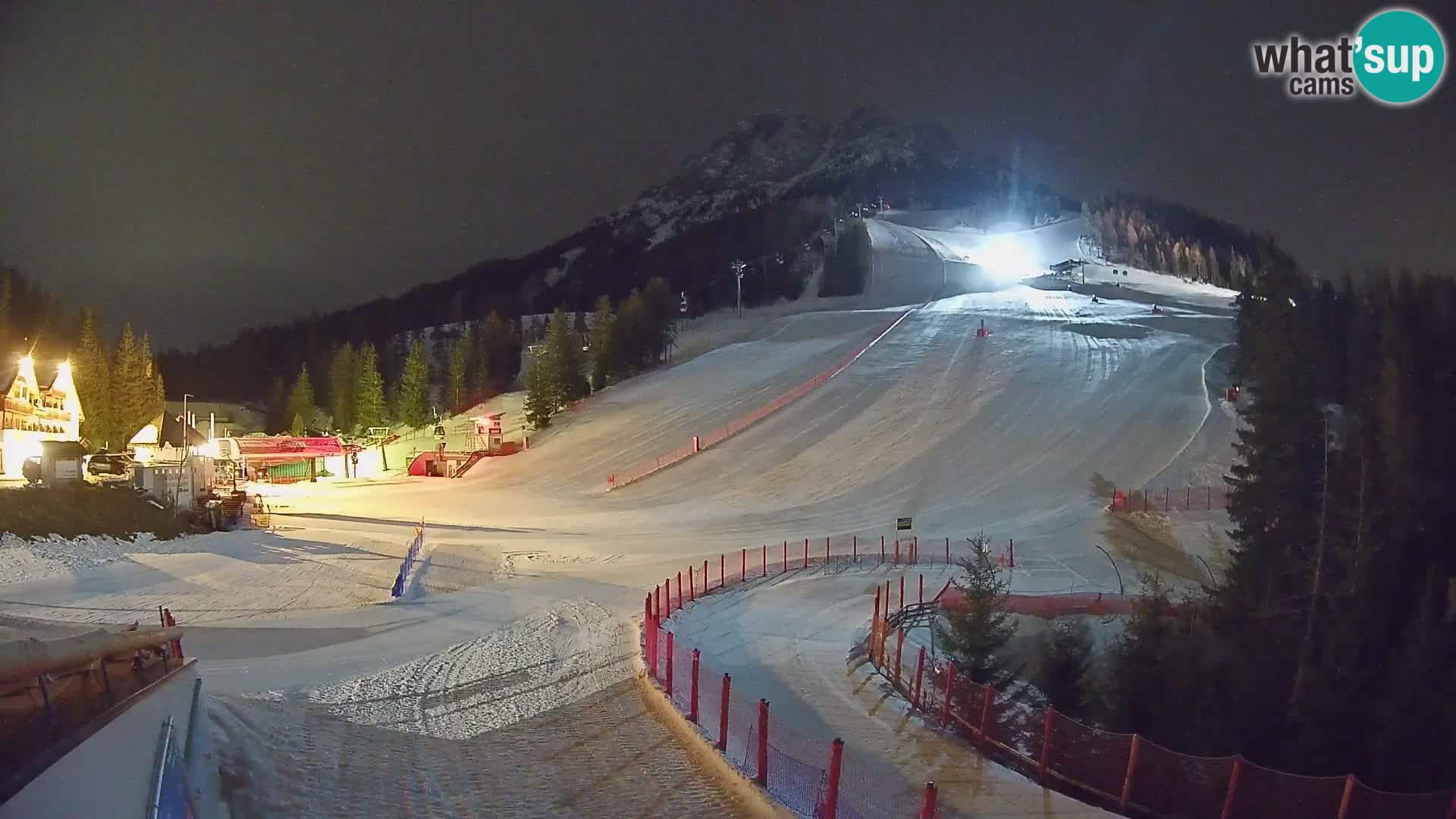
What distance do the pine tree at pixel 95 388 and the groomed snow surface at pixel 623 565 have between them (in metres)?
23.6

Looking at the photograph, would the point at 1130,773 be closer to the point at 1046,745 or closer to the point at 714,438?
the point at 1046,745

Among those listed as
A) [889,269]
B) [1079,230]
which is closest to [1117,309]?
[889,269]

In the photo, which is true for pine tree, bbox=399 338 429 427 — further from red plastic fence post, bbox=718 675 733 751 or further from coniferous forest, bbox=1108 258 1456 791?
red plastic fence post, bbox=718 675 733 751

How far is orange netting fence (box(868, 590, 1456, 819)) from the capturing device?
809cm

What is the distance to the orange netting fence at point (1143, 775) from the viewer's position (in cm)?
809

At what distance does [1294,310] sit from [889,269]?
107 m

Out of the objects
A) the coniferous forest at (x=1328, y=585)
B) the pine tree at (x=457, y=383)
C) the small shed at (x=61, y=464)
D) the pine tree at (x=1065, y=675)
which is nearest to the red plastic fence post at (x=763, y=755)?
the pine tree at (x=1065, y=675)

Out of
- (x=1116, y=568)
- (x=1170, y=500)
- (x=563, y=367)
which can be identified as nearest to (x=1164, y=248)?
(x=563, y=367)

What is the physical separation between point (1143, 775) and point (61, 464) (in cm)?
3491

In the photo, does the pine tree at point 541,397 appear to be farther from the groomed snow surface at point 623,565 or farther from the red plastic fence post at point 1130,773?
the red plastic fence post at point 1130,773

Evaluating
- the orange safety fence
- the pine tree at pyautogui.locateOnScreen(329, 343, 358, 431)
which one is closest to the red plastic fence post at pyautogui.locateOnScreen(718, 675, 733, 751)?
the orange safety fence

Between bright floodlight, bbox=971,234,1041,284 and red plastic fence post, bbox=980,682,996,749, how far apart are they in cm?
11247

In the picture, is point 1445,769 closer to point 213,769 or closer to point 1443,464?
point 1443,464

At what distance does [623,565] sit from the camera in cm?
2561
